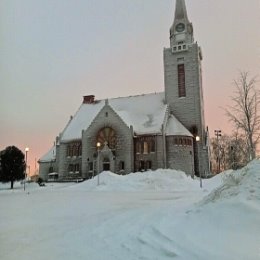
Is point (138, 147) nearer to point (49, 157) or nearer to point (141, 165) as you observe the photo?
point (141, 165)

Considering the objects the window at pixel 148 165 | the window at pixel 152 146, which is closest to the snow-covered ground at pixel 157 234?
the window at pixel 148 165

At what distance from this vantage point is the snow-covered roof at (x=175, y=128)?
58.6 metres

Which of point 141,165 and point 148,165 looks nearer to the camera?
point 148,165

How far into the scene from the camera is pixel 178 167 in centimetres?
5728

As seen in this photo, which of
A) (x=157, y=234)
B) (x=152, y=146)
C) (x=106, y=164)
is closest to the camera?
(x=157, y=234)

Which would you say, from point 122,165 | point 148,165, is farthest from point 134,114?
point 148,165

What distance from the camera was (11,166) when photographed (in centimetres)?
5578

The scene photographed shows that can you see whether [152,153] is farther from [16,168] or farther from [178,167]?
[16,168]

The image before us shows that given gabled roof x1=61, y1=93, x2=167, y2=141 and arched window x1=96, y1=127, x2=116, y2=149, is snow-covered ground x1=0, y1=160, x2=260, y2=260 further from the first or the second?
arched window x1=96, y1=127, x2=116, y2=149

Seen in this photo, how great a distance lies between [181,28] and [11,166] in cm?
4063

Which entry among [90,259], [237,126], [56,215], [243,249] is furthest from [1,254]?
[237,126]

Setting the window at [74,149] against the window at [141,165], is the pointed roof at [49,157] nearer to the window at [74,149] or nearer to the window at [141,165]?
the window at [74,149]

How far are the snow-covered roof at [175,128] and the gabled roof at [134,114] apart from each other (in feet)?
5.66

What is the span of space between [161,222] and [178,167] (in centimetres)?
4788
